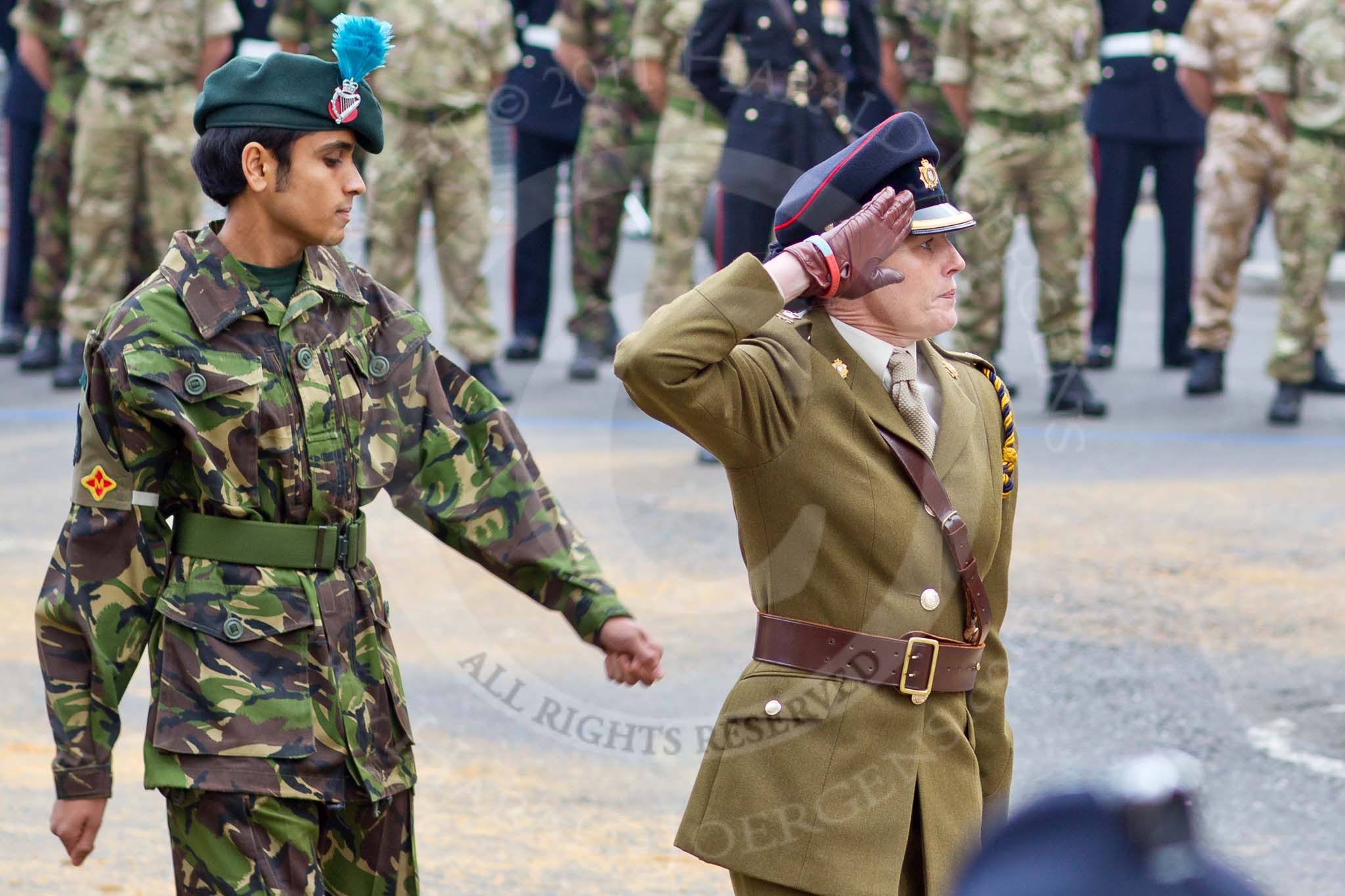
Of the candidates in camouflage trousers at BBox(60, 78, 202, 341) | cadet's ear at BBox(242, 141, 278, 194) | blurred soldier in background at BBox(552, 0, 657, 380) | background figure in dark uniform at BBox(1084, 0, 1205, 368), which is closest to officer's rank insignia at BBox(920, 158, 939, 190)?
cadet's ear at BBox(242, 141, 278, 194)

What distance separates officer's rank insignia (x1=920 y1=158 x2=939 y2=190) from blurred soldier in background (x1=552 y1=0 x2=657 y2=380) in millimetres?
7202

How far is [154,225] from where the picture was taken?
9.57 m

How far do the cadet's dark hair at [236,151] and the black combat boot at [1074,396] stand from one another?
687cm

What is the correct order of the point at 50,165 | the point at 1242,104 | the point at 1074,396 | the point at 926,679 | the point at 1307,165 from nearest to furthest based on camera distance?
the point at 926,679, the point at 1307,165, the point at 1074,396, the point at 1242,104, the point at 50,165

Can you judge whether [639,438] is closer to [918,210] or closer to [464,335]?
[464,335]

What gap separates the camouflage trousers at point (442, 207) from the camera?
362 inches

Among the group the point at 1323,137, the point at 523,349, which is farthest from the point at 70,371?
the point at 1323,137

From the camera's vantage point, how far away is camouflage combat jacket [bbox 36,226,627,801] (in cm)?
290

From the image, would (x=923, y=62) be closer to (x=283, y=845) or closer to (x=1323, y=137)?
(x=1323, y=137)

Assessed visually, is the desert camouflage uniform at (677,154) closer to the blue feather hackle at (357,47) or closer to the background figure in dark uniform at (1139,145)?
the background figure in dark uniform at (1139,145)

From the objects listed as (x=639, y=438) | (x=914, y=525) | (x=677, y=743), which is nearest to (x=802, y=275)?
(x=914, y=525)

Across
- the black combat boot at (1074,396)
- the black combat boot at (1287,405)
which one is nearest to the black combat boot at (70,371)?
the black combat boot at (1074,396)

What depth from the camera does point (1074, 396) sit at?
9492 millimetres

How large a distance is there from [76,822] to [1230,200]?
26.4 feet
